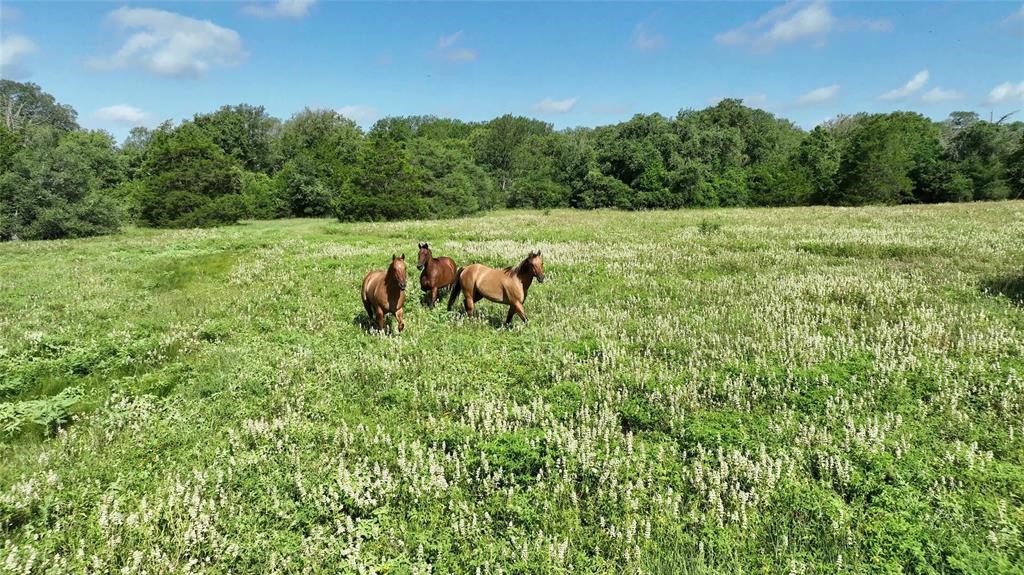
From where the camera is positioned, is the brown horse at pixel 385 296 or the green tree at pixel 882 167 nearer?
the brown horse at pixel 385 296

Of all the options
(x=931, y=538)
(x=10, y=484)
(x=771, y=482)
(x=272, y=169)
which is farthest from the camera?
(x=272, y=169)

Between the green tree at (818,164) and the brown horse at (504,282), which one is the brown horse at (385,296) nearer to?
the brown horse at (504,282)

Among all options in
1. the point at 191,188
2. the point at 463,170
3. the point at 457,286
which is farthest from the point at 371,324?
the point at 463,170

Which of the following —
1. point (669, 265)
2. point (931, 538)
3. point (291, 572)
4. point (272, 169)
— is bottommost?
point (291, 572)

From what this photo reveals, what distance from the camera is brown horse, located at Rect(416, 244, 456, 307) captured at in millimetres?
12148

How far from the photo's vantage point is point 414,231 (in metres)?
33.4

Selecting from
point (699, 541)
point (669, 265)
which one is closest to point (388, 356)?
point (699, 541)

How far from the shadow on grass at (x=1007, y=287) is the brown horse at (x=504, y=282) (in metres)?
11.6

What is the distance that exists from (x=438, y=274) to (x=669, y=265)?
9.72 m

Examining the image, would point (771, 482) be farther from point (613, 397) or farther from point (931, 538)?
point (613, 397)

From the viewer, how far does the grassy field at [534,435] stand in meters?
4.40

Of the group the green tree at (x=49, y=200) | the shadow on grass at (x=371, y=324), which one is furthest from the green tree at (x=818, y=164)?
the green tree at (x=49, y=200)

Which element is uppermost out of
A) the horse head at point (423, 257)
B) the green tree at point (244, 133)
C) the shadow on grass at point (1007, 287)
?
the green tree at point (244, 133)

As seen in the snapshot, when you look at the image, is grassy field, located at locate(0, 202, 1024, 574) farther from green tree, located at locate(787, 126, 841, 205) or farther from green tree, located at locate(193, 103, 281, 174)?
green tree, located at locate(193, 103, 281, 174)
